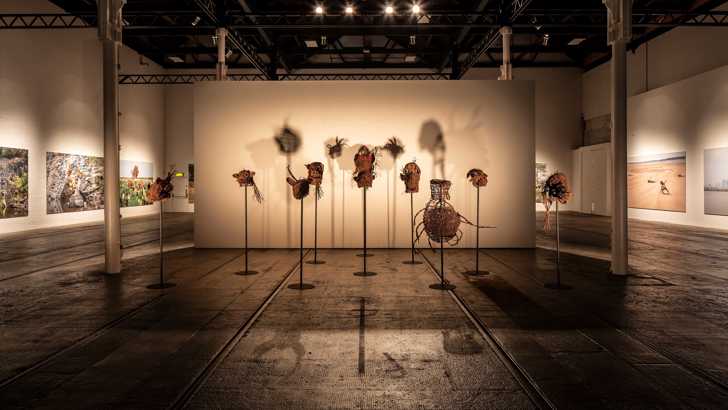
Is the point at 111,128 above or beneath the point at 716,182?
above

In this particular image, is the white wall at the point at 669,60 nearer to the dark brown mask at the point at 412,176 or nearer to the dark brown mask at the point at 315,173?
the dark brown mask at the point at 412,176

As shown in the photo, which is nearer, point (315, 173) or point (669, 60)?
point (315, 173)

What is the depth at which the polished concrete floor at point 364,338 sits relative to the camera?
296 centimetres

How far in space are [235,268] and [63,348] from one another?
3.85 meters

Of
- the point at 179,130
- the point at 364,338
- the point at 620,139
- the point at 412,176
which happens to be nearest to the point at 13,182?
the point at 179,130

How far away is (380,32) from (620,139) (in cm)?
1321

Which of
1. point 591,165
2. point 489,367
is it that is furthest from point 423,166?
point 591,165

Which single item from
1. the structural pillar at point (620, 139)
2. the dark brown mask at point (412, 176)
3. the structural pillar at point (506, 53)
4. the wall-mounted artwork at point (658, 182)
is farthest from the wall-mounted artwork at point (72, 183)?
the wall-mounted artwork at point (658, 182)

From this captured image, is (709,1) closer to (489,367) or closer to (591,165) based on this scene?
(591,165)

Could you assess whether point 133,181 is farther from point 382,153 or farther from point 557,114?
point 557,114

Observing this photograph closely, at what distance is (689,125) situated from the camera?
50.7ft

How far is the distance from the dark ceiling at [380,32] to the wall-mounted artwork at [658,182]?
4890mm

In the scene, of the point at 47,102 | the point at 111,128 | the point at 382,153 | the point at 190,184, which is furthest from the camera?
the point at 190,184

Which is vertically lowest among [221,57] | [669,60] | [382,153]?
[382,153]
